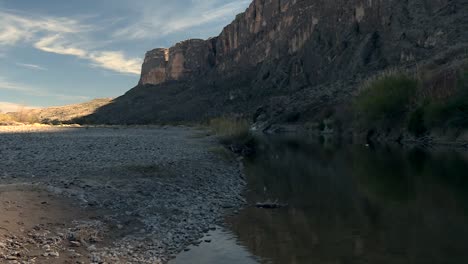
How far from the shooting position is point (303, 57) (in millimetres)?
137000

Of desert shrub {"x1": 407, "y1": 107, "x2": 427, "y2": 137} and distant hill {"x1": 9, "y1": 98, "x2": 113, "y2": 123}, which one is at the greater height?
distant hill {"x1": 9, "y1": 98, "x2": 113, "y2": 123}

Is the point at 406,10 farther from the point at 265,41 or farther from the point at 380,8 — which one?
the point at 265,41

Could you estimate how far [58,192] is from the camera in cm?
1177

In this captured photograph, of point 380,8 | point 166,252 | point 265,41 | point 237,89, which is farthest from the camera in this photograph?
point 265,41

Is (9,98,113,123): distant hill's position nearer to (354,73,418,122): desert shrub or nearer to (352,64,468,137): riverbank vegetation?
(354,73,418,122): desert shrub

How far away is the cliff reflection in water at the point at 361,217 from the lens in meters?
9.37

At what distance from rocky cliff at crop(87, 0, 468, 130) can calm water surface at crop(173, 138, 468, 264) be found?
143 feet

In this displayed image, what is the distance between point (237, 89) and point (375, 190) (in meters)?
132

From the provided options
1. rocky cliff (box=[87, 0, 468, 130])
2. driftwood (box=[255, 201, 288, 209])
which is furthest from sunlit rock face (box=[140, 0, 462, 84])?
driftwood (box=[255, 201, 288, 209])

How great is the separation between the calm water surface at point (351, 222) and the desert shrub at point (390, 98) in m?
28.2

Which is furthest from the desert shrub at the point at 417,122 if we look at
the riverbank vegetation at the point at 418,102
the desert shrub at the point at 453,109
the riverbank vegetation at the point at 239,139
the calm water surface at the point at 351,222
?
the calm water surface at the point at 351,222

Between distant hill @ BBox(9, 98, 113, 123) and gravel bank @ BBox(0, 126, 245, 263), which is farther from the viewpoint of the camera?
distant hill @ BBox(9, 98, 113, 123)

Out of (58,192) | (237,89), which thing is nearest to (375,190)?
(58,192)

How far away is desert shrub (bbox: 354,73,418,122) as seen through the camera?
159 feet
